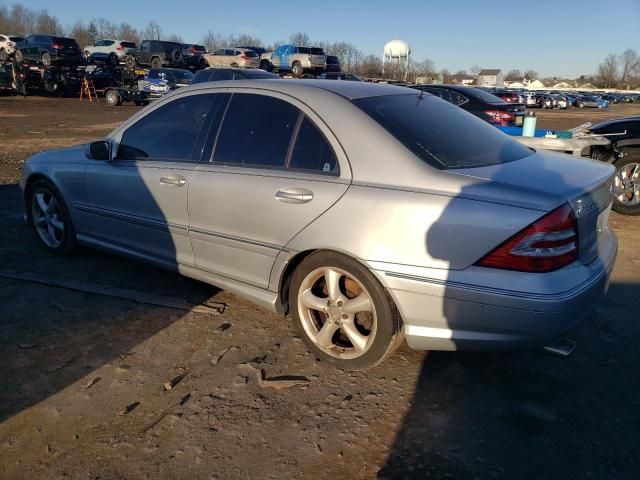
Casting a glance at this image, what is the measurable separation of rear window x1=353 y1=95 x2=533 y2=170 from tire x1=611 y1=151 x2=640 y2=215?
4.07m

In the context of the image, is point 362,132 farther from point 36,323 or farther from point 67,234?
point 67,234

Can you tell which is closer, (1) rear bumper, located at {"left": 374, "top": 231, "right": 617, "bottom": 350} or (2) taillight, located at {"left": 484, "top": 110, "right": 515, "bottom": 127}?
(1) rear bumper, located at {"left": 374, "top": 231, "right": 617, "bottom": 350}

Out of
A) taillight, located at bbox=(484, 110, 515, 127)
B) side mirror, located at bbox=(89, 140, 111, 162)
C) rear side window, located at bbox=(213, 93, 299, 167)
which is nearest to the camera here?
rear side window, located at bbox=(213, 93, 299, 167)

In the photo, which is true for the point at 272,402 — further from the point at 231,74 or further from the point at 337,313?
the point at 231,74

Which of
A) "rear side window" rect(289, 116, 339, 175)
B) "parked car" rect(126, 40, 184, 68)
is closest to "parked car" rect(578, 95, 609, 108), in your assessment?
"parked car" rect(126, 40, 184, 68)

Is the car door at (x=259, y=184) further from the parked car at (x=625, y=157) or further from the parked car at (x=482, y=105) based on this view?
the parked car at (x=482, y=105)

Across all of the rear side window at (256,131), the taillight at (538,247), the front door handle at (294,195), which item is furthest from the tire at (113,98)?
the taillight at (538,247)

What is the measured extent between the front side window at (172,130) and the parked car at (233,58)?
2950cm

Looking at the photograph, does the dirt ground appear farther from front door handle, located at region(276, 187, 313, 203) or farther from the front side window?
the front side window

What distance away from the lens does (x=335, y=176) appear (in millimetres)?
2783

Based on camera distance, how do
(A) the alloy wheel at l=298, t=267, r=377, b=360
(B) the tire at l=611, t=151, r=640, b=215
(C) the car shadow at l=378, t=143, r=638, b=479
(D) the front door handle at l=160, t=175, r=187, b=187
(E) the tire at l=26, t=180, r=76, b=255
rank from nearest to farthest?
(C) the car shadow at l=378, t=143, r=638, b=479 < (A) the alloy wheel at l=298, t=267, r=377, b=360 < (D) the front door handle at l=160, t=175, r=187, b=187 < (E) the tire at l=26, t=180, r=76, b=255 < (B) the tire at l=611, t=151, r=640, b=215

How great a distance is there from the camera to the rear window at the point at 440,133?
275cm

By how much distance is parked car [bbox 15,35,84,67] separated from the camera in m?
26.5

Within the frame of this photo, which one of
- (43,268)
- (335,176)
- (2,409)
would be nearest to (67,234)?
(43,268)
